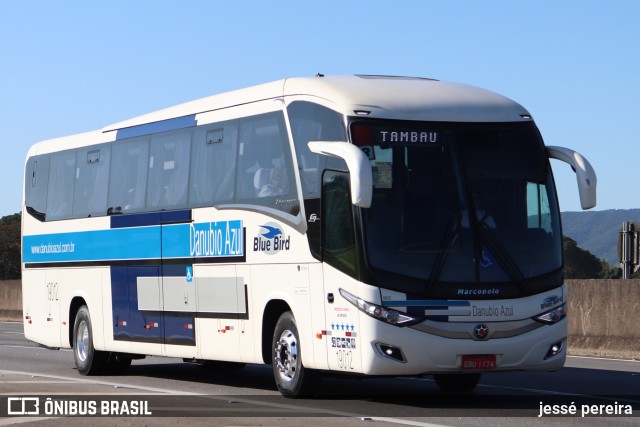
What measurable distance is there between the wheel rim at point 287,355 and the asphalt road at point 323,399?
0.33 metres

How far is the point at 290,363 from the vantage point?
1666cm

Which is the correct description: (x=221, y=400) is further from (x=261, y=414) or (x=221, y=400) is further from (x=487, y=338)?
(x=487, y=338)

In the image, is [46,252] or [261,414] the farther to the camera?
[46,252]

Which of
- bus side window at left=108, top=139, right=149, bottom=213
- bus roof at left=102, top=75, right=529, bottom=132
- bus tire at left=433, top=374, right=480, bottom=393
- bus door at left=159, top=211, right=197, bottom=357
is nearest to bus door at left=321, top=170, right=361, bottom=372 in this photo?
bus roof at left=102, top=75, right=529, bottom=132

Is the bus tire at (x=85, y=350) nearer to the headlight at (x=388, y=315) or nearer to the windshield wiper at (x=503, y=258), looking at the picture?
the headlight at (x=388, y=315)

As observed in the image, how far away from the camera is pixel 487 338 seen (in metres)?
15.1

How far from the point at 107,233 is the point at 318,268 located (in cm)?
659

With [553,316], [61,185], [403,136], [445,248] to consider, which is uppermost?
[61,185]

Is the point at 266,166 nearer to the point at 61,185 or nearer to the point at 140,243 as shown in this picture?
the point at 140,243

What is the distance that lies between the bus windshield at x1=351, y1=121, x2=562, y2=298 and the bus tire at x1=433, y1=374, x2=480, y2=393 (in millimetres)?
2153

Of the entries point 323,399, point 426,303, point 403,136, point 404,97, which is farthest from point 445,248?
point 323,399

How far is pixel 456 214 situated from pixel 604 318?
11225 mm

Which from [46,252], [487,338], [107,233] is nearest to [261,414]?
[487,338]

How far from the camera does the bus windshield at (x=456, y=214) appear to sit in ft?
49.6
